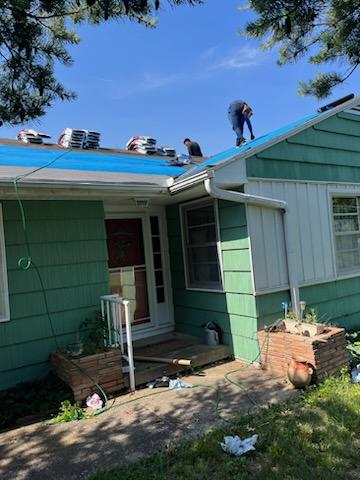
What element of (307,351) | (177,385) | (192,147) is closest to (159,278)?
(177,385)

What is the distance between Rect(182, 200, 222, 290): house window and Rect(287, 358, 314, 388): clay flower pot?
1.63 m

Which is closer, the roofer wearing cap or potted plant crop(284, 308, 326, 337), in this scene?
potted plant crop(284, 308, 326, 337)

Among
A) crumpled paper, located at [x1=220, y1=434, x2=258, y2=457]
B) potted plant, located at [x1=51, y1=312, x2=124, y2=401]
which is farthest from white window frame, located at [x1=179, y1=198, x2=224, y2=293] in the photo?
crumpled paper, located at [x1=220, y1=434, x2=258, y2=457]

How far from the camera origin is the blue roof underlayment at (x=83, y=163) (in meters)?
5.41

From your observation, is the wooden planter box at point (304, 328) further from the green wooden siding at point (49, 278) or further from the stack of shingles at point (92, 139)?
the stack of shingles at point (92, 139)

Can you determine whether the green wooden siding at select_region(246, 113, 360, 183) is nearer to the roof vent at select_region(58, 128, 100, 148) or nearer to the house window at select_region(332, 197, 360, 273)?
the house window at select_region(332, 197, 360, 273)

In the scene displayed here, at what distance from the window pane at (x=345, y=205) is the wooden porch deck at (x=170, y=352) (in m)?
3.06

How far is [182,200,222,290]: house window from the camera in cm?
584

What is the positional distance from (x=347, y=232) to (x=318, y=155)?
1.44 m

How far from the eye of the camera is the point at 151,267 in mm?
6535

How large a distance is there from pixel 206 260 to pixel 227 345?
1.30 metres

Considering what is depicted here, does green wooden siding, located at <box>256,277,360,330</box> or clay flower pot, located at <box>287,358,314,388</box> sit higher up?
green wooden siding, located at <box>256,277,360,330</box>

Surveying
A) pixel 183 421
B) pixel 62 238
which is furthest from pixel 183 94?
pixel 183 421

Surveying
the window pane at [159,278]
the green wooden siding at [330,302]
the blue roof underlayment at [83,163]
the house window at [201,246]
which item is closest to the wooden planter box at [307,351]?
the green wooden siding at [330,302]
